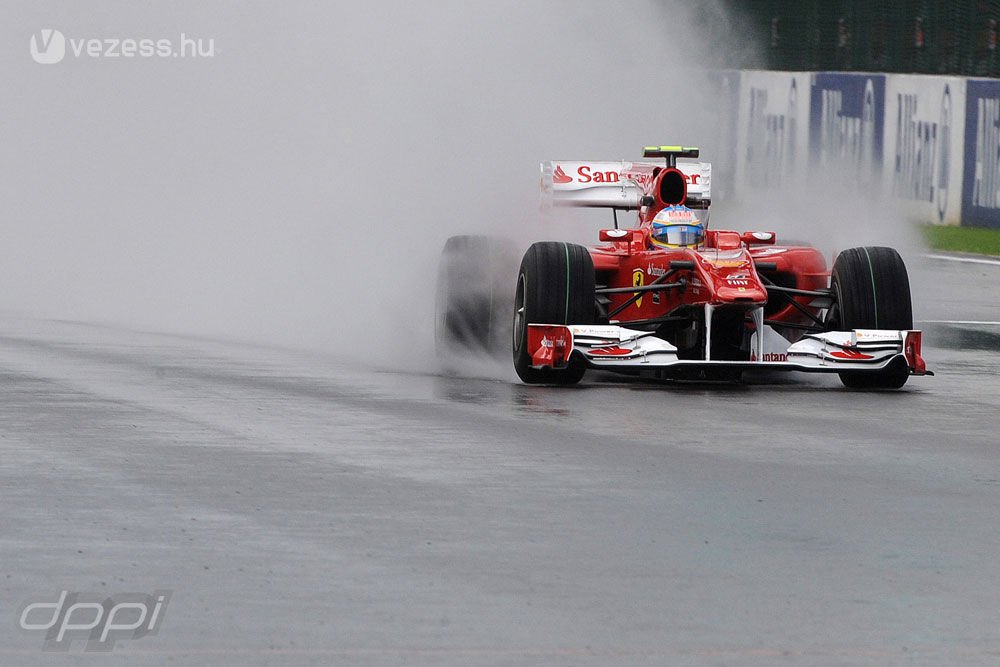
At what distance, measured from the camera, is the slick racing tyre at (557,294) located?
532 inches

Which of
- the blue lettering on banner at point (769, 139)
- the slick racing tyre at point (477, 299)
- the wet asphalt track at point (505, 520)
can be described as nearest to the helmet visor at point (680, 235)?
the slick racing tyre at point (477, 299)

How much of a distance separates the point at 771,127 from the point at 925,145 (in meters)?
4.10

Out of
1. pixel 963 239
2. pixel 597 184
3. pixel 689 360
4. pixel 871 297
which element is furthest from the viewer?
pixel 963 239

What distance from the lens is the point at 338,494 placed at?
8.61 m

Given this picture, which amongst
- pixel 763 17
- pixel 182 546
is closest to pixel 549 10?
pixel 763 17

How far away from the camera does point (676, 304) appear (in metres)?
14.3

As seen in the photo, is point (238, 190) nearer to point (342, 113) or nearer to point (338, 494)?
point (342, 113)

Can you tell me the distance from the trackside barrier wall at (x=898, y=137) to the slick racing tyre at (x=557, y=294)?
16521mm

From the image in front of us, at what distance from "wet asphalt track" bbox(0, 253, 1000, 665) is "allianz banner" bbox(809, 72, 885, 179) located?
1778cm

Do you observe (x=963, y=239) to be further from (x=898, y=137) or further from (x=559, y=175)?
(x=559, y=175)

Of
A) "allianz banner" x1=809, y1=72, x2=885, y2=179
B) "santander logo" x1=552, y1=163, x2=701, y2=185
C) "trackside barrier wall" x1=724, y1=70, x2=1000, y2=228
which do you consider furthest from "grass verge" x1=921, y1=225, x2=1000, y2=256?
A: "santander logo" x1=552, y1=163, x2=701, y2=185

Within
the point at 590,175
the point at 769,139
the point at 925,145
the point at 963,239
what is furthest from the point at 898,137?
the point at 590,175

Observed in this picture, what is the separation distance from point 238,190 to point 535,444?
17325 millimetres

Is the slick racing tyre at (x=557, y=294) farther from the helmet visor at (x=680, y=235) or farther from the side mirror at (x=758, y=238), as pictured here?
the side mirror at (x=758, y=238)
